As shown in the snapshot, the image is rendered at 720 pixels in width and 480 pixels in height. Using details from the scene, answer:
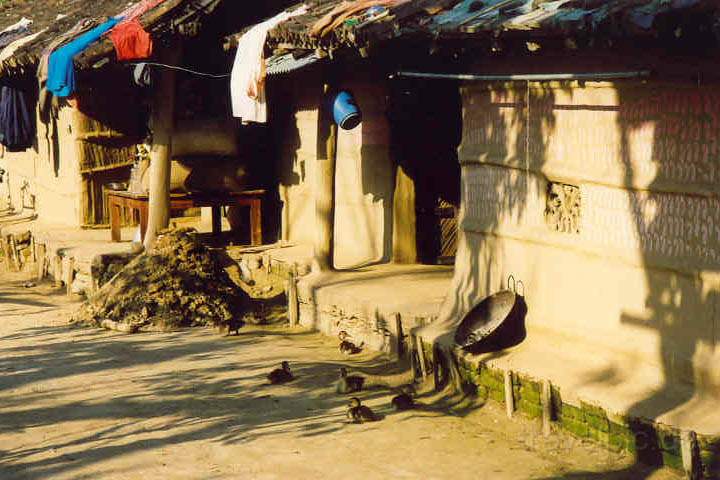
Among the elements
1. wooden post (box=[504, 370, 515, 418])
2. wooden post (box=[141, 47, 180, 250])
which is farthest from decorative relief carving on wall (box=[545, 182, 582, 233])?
wooden post (box=[141, 47, 180, 250])

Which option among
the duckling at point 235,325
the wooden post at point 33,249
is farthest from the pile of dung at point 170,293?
the wooden post at point 33,249

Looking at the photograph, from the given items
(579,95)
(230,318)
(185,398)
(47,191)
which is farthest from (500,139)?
(47,191)

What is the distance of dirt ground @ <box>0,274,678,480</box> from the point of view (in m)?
8.23

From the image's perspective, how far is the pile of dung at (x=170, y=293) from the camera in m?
13.2

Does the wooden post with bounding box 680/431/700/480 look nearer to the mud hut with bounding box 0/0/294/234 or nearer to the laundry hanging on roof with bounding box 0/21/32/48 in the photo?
A: the mud hut with bounding box 0/0/294/234

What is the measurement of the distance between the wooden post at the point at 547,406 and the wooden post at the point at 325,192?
4.80m

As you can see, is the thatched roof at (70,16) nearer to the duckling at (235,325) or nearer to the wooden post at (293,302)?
the wooden post at (293,302)

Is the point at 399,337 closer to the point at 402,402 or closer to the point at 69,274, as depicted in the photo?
the point at 402,402

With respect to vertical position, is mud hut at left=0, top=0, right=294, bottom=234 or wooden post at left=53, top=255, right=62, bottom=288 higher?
mud hut at left=0, top=0, right=294, bottom=234

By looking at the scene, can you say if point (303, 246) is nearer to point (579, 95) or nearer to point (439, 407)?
point (439, 407)

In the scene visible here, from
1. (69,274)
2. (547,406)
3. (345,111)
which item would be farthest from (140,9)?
(547,406)

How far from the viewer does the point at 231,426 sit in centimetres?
930

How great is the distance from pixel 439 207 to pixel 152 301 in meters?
3.24

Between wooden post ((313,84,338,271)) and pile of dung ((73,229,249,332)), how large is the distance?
1.20m
